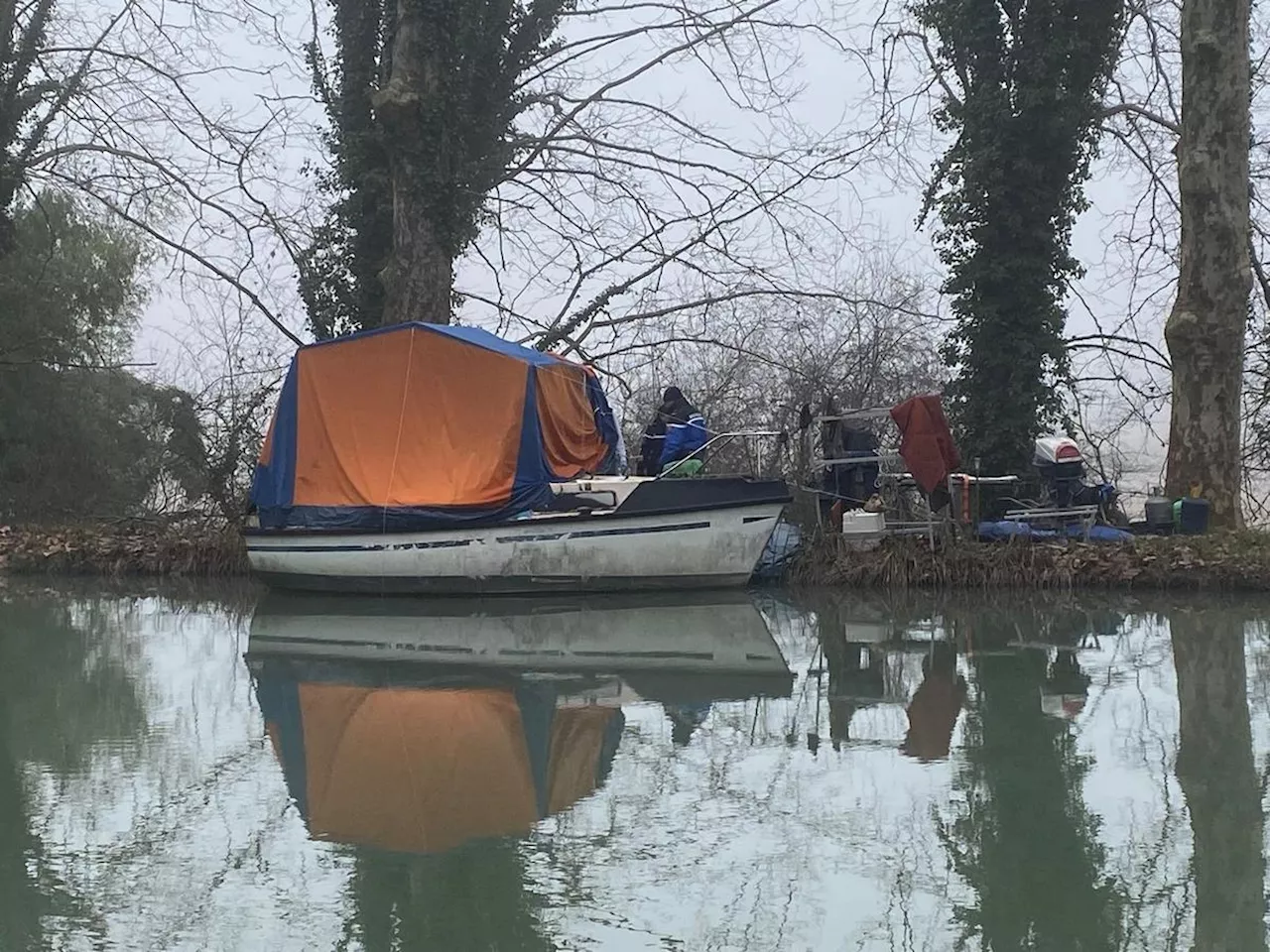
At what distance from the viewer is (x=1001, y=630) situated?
10.1 m

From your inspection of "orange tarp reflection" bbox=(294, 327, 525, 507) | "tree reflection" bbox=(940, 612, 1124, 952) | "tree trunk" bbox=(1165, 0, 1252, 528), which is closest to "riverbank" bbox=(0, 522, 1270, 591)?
"tree trunk" bbox=(1165, 0, 1252, 528)

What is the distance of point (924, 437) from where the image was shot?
13.0 m

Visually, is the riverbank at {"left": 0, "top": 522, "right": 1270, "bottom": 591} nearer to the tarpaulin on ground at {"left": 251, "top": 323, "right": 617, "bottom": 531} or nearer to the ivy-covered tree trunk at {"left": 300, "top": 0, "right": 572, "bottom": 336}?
the tarpaulin on ground at {"left": 251, "top": 323, "right": 617, "bottom": 531}

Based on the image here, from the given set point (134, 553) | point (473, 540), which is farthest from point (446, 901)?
point (134, 553)

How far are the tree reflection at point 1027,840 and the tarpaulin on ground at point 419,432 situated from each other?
6.46 meters

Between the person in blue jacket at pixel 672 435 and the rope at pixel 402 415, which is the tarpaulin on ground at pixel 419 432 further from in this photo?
the person in blue jacket at pixel 672 435

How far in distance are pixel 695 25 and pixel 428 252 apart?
511 centimetres

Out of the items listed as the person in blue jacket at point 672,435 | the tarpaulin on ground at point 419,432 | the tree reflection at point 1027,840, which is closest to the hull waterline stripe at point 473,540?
the tarpaulin on ground at point 419,432

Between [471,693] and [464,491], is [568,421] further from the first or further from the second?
[471,693]

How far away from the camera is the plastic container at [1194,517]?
13.3 m

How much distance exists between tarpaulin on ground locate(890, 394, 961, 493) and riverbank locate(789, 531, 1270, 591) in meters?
0.66

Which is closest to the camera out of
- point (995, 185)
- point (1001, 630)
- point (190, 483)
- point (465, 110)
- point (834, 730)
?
point (834, 730)

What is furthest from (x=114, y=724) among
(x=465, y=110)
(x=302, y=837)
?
(x=465, y=110)

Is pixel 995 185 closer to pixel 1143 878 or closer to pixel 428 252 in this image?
pixel 428 252
